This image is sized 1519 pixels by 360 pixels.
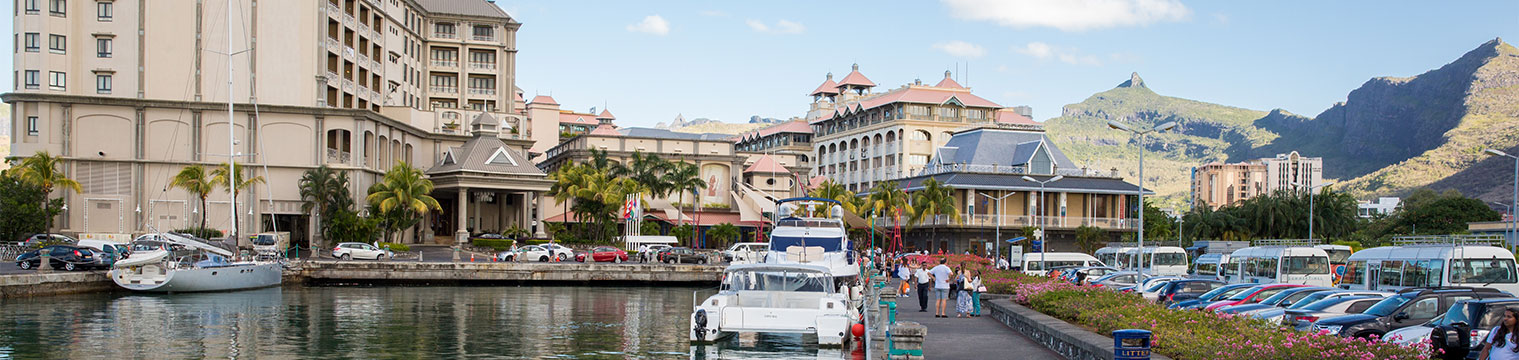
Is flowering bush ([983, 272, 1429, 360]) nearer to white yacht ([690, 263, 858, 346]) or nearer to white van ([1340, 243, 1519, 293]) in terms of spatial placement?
white yacht ([690, 263, 858, 346])

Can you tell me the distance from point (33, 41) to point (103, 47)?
360 centimetres

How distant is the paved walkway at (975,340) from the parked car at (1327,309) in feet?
16.2

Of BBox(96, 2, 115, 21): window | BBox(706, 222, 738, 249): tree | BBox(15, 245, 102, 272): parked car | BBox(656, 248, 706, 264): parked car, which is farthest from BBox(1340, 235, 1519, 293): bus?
BBox(96, 2, 115, 21): window

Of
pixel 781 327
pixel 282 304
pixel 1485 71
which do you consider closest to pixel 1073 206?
pixel 282 304

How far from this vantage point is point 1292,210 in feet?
289

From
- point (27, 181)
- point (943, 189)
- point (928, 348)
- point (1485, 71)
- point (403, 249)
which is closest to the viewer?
point (928, 348)

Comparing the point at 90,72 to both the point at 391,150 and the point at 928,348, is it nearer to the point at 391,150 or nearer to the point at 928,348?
the point at 391,150

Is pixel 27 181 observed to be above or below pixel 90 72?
below

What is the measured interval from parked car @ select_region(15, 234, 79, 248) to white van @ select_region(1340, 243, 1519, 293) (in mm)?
56400

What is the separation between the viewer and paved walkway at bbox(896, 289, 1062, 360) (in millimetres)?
21656

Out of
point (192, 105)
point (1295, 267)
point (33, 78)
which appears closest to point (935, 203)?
point (1295, 267)

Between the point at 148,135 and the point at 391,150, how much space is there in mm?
15836

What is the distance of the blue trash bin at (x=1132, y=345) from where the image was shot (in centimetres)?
1511

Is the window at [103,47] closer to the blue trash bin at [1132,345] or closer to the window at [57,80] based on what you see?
the window at [57,80]
